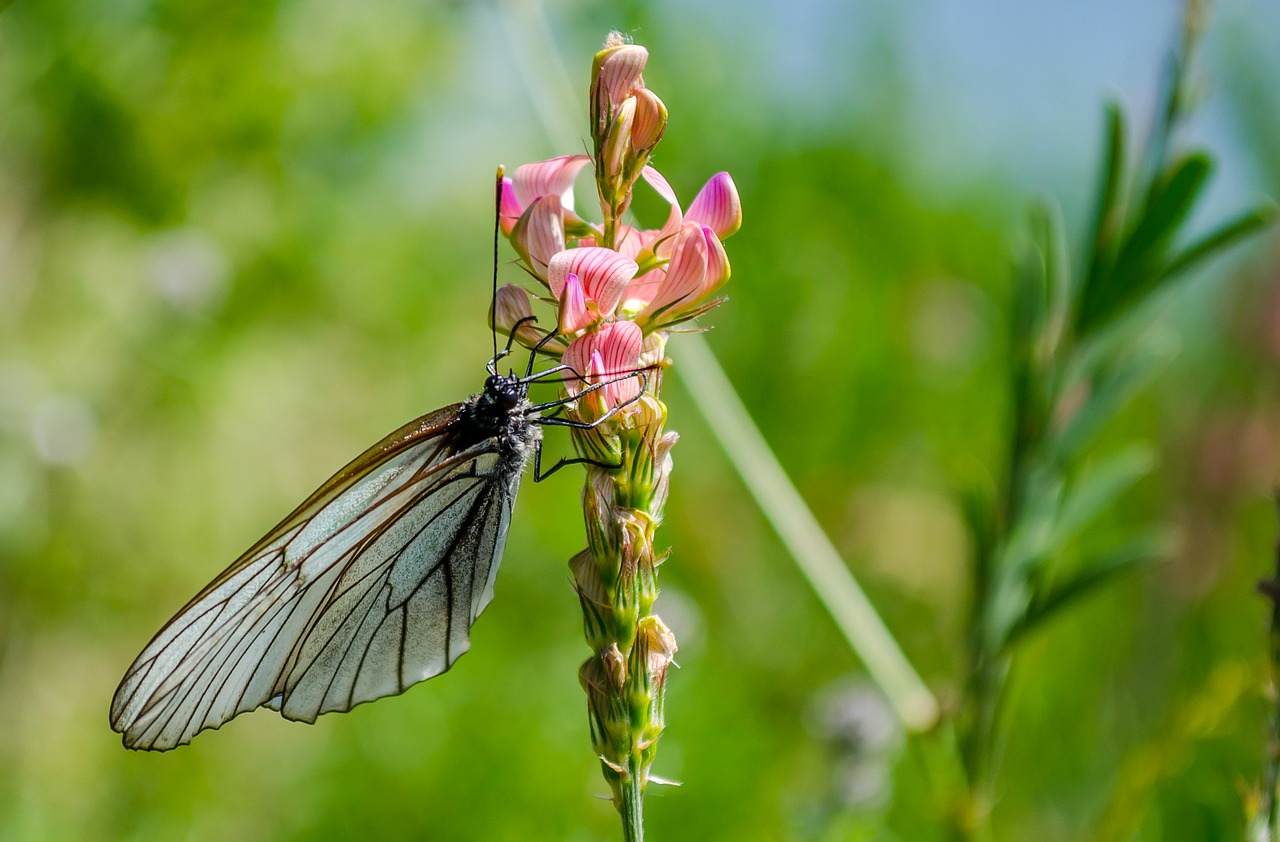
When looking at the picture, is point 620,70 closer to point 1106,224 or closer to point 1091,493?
point 1106,224

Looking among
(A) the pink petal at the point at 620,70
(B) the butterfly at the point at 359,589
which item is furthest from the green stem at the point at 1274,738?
(B) the butterfly at the point at 359,589

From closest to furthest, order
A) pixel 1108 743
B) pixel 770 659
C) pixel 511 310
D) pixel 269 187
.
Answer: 1. pixel 511 310
2. pixel 1108 743
3. pixel 770 659
4. pixel 269 187

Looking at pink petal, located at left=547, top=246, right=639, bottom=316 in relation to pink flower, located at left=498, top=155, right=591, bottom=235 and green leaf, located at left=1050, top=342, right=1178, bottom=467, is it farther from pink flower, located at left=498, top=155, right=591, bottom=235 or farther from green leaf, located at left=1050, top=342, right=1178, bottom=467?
green leaf, located at left=1050, top=342, right=1178, bottom=467

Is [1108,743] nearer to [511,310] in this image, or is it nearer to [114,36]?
[511,310]

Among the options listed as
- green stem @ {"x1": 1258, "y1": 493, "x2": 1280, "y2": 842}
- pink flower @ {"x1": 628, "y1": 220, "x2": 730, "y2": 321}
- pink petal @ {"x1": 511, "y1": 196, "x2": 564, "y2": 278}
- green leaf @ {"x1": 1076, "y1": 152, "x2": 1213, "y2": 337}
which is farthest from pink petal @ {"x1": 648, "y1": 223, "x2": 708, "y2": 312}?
green leaf @ {"x1": 1076, "y1": 152, "x2": 1213, "y2": 337}

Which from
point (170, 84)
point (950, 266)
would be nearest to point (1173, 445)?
point (950, 266)

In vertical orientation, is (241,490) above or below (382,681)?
above

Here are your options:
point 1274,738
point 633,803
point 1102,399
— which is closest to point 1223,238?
point 1102,399
